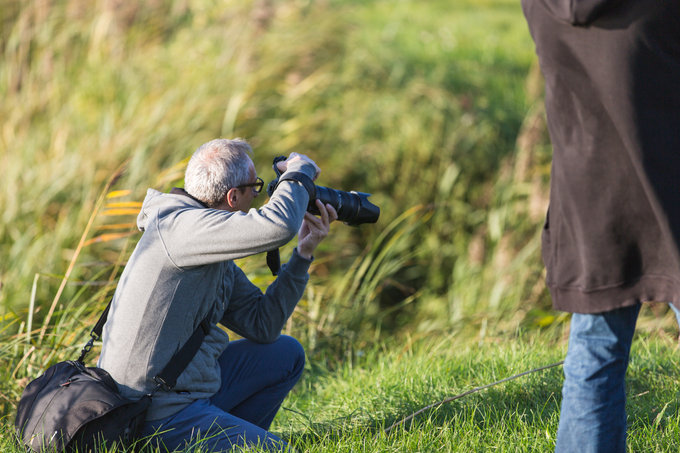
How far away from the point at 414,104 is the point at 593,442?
15.4ft

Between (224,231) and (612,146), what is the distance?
3.71 ft

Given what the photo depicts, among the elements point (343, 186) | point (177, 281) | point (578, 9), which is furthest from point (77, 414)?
point (343, 186)

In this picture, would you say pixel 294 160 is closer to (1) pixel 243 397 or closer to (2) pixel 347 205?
(2) pixel 347 205

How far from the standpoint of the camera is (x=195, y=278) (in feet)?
8.13

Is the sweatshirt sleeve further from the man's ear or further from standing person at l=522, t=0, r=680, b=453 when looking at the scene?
standing person at l=522, t=0, r=680, b=453

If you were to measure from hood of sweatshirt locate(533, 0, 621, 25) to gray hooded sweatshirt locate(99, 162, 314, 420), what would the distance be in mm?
979

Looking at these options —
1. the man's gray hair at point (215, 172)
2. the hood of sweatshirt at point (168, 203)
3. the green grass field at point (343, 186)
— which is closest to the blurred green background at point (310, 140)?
the green grass field at point (343, 186)

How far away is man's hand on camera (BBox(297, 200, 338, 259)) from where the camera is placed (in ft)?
8.82

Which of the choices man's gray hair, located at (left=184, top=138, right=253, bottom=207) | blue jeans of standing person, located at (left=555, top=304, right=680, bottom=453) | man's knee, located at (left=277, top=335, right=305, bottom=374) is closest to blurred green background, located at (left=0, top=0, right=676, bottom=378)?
man's knee, located at (left=277, top=335, right=305, bottom=374)

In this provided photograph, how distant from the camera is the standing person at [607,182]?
1902 millimetres

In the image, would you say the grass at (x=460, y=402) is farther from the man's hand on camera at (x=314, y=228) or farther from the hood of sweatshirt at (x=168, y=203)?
the hood of sweatshirt at (x=168, y=203)

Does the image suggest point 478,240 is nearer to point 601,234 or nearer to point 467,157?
point 467,157

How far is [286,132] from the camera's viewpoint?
5.81 metres

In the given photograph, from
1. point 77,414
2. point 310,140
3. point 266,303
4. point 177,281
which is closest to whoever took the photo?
point 77,414
